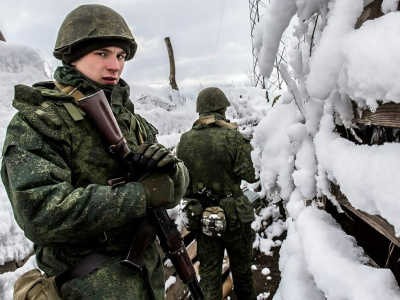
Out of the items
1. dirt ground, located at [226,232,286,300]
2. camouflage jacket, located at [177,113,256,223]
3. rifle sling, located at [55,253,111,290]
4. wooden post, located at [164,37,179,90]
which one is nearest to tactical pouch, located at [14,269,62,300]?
rifle sling, located at [55,253,111,290]

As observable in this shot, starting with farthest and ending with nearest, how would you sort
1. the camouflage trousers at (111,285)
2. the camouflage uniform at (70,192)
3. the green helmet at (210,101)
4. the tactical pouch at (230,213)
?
the green helmet at (210,101)
the tactical pouch at (230,213)
the camouflage trousers at (111,285)
the camouflage uniform at (70,192)

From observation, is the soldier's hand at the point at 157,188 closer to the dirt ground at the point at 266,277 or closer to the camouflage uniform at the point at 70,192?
the camouflage uniform at the point at 70,192

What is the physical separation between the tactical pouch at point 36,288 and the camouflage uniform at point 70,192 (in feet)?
0.20

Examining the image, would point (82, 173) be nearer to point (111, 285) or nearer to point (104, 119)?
point (104, 119)

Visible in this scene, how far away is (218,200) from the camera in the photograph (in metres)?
A: 3.60

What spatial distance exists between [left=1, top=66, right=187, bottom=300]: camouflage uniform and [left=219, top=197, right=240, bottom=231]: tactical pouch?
1641mm

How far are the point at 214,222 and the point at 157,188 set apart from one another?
177 centimetres

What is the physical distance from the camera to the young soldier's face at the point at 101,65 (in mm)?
1905

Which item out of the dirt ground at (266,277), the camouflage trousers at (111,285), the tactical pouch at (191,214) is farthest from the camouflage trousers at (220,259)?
the camouflage trousers at (111,285)

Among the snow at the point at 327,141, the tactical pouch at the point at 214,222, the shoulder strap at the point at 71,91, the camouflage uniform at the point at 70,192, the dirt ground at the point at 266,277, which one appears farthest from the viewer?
the dirt ground at the point at 266,277

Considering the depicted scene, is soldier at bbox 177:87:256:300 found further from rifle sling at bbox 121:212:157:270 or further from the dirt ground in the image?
rifle sling at bbox 121:212:157:270

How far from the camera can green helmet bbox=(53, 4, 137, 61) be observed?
1.89 meters

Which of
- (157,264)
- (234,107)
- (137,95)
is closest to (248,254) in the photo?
(157,264)

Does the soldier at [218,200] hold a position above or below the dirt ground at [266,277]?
above
